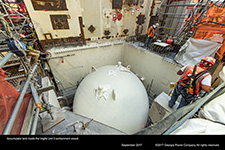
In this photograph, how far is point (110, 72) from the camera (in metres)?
3.67

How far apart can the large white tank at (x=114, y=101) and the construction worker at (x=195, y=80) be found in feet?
4.30

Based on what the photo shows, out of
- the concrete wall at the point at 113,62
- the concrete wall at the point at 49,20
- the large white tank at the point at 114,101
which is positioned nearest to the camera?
the large white tank at the point at 114,101

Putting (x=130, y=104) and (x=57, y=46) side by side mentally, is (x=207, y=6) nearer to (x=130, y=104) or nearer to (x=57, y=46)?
(x=130, y=104)

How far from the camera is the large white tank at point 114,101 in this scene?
294 centimetres

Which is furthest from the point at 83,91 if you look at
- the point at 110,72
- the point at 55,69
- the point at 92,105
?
the point at 55,69

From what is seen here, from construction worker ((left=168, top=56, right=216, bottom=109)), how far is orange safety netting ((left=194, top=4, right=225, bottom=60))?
1.38 meters

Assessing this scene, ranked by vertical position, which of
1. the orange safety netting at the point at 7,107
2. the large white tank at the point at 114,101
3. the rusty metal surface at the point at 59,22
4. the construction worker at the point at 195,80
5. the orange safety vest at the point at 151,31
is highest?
the rusty metal surface at the point at 59,22

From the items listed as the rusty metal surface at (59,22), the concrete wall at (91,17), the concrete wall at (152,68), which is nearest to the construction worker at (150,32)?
the concrete wall at (152,68)

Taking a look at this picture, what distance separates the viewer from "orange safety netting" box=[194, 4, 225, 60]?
3.15m

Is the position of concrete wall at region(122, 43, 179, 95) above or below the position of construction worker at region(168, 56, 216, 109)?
below

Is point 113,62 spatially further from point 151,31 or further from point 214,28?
point 214,28

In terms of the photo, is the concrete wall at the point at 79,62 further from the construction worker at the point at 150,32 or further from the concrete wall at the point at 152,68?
the construction worker at the point at 150,32

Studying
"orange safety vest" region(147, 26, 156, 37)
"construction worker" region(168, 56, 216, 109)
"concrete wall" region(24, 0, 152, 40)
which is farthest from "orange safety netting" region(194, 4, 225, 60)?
"concrete wall" region(24, 0, 152, 40)

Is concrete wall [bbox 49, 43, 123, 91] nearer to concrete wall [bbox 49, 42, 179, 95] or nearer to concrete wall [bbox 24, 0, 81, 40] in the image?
concrete wall [bbox 49, 42, 179, 95]
